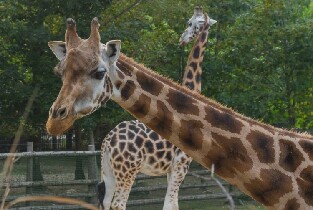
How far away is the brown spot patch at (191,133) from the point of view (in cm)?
501

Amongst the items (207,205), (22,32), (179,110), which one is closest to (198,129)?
(179,110)

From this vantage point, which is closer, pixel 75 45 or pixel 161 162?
pixel 75 45

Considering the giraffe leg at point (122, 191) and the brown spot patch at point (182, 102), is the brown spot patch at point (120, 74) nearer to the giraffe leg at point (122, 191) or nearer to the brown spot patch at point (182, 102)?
the brown spot patch at point (182, 102)

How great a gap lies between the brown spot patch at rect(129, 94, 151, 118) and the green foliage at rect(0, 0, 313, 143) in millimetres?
11595

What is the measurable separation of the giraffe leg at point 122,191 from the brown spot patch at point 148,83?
565 centimetres

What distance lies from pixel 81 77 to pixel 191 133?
0.75 meters

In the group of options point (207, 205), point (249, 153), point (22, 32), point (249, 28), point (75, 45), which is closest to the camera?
point (249, 153)

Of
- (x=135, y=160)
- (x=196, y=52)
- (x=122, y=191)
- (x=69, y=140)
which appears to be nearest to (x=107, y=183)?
(x=122, y=191)

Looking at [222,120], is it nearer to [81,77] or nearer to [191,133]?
[191,133]

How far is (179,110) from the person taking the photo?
511 cm

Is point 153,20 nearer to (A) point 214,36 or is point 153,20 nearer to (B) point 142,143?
(A) point 214,36

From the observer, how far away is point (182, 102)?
5152 millimetres

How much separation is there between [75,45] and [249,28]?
547 inches

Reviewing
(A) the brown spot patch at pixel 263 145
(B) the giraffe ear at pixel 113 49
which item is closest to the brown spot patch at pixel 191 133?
(A) the brown spot patch at pixel 263 145
